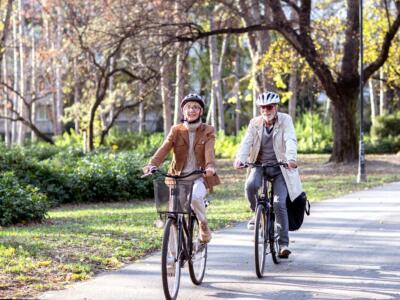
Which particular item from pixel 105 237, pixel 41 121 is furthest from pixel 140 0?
pixel 41 121

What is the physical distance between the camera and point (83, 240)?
10555mm

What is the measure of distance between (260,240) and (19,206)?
6440 mm

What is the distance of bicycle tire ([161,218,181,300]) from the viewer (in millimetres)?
6809

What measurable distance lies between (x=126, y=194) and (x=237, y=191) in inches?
123

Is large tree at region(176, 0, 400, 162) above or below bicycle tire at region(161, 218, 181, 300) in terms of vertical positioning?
above

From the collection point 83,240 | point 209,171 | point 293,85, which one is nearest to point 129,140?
point 293,85

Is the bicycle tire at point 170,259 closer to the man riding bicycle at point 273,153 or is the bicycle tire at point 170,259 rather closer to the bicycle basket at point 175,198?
the bicycle basket at point 175,198

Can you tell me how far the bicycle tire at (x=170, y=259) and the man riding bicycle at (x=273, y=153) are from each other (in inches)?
64.8

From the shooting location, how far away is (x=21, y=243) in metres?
9.95

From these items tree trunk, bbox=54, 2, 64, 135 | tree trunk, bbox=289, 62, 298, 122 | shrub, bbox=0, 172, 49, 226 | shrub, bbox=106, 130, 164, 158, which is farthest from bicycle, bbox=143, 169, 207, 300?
shrub, bbox=106, 130, 164, 158

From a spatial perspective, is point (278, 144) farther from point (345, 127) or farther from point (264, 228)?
point (345, 127)

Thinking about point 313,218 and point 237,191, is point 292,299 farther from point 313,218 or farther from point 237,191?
point 237,191

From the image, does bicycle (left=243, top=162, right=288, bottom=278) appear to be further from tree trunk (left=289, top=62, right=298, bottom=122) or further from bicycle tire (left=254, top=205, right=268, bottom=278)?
tree trunk (left=289, top=62, right=298, bottom=122)

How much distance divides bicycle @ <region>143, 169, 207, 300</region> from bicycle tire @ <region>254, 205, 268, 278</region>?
76 centimetres
